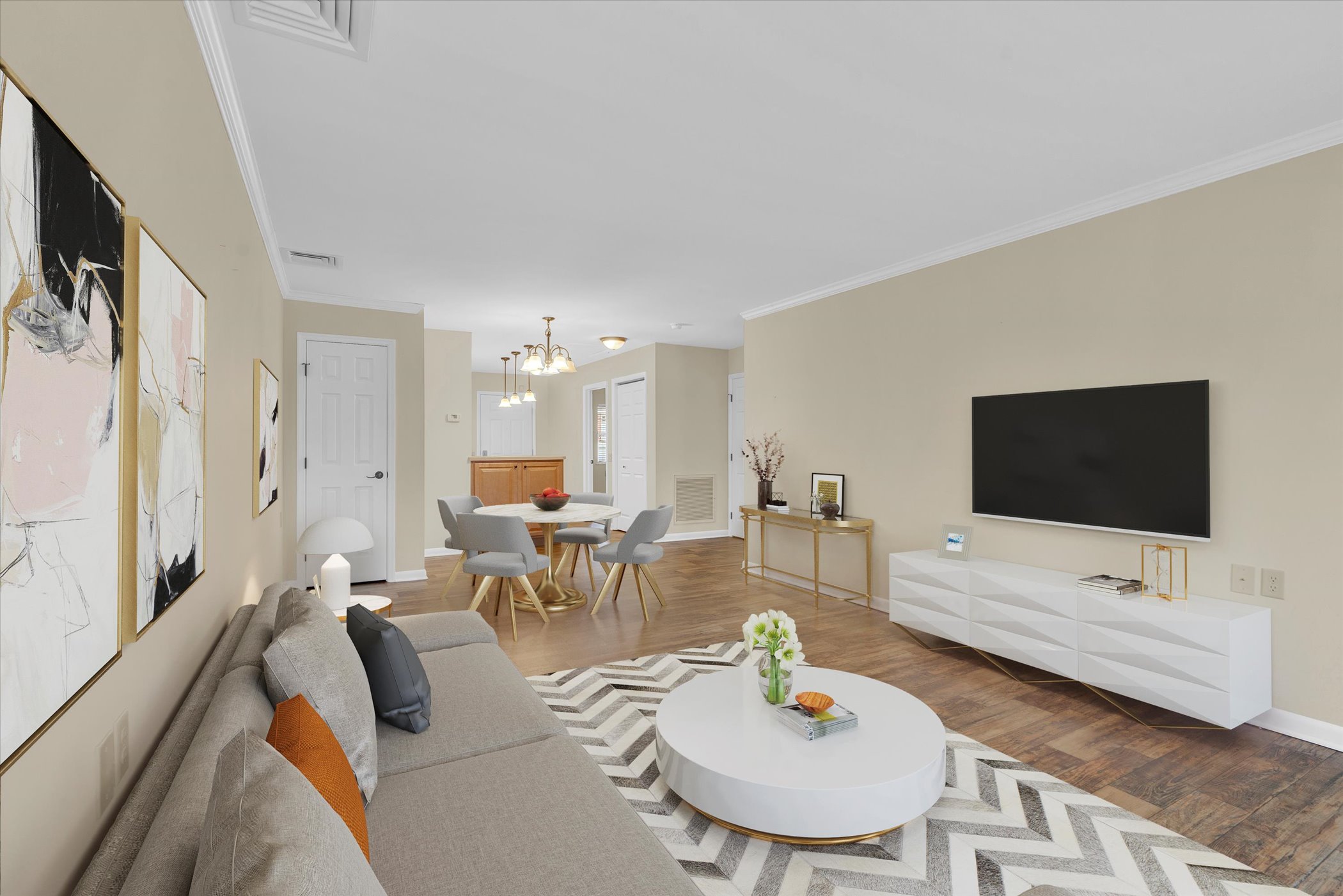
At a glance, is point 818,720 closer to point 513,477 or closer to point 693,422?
point 693,422

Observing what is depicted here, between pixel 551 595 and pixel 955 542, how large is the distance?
301cm

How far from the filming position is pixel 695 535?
830cm

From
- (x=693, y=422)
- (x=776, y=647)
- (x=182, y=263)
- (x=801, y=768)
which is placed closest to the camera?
(x=182, y=263)

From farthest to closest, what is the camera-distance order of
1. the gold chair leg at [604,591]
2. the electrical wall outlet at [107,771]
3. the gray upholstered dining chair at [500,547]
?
1. the gold chair leg at [604,591]
2. the gray upholstered dining chair at [500,547]
3. the electrical wall outlet at [107,771]

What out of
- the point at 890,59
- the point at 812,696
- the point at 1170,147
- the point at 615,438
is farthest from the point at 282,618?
the point at 615,438

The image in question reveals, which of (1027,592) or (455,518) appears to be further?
(455,518)

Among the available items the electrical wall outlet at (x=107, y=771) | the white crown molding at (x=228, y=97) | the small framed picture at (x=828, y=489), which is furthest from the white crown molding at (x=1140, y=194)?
the electrical wall outlet at (x=107, y=771)

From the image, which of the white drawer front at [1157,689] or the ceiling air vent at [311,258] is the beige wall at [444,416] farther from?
the white drawer front at [1157,689]

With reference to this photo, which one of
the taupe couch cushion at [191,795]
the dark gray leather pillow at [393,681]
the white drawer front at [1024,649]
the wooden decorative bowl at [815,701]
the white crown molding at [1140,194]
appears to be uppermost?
the white crown molding at [1140,194]

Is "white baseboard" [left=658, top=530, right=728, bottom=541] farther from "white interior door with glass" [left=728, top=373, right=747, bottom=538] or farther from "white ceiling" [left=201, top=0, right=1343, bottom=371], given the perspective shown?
"white ceiling" [left=201, top=0, right=1343, bottom=371]

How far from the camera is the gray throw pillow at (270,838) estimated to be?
677 mm

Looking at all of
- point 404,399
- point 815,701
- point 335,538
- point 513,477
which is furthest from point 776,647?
point 513,477

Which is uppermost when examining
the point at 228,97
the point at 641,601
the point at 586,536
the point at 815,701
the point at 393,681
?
the point at 228,97

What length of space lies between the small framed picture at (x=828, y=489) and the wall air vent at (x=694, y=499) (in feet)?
9.49
